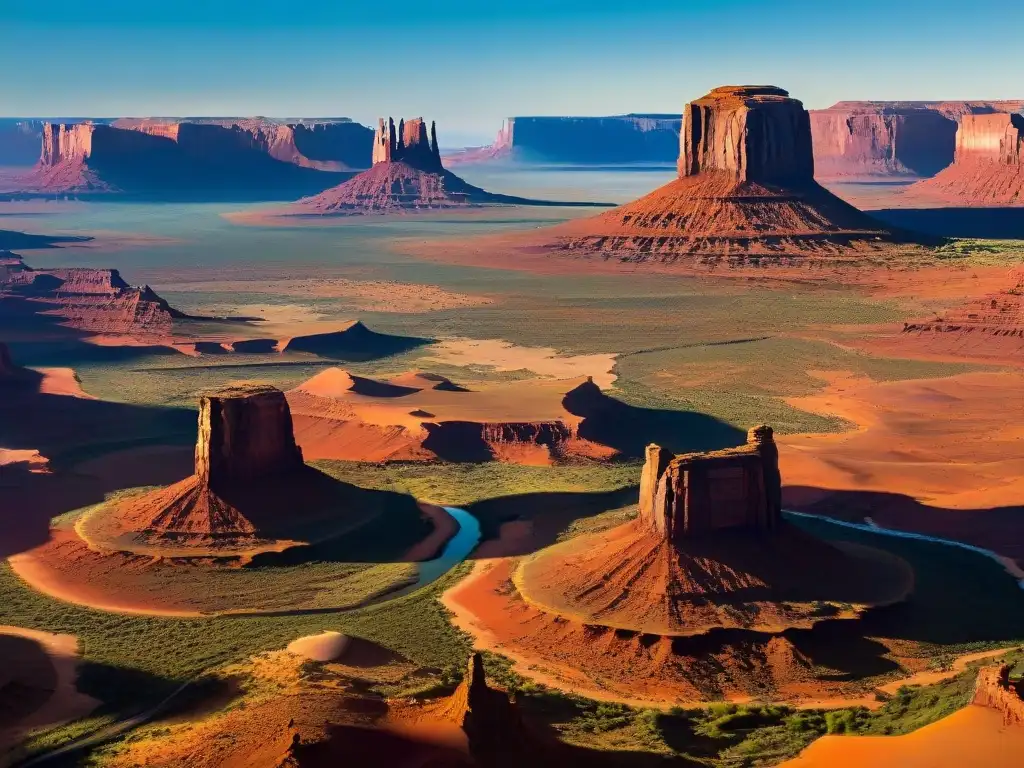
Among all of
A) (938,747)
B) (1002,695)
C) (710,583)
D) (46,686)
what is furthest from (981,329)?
(46,686)

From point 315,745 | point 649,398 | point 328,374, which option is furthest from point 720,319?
point 315,745

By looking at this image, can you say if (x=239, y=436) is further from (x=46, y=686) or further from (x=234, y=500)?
(x=46, y=686)

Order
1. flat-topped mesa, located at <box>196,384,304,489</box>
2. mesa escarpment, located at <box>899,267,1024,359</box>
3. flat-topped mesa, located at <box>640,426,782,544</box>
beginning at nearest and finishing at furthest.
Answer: flat-topped mesa, located at <box>640,426,782,544</box> < flat-topped mesa, located at <box>196,384,304,489</box> < mesa escarpment, located at <box>899,267,1024,359</box>

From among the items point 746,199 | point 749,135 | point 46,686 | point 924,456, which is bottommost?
point 46,686

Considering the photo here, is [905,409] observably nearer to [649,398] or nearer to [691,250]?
[649,398]

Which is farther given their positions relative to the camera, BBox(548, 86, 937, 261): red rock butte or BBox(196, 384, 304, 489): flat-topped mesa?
BBox(548, 86, 937, 261): red rock butte

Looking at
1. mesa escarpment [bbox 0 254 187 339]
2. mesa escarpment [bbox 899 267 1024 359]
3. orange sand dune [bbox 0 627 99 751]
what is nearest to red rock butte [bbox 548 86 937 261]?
mesa escarpment [bbox 899 267 1024 359]

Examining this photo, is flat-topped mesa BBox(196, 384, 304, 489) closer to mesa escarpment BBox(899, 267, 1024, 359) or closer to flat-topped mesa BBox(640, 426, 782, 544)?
flat-topped mesa BBox(640, 426, 782, 544)
